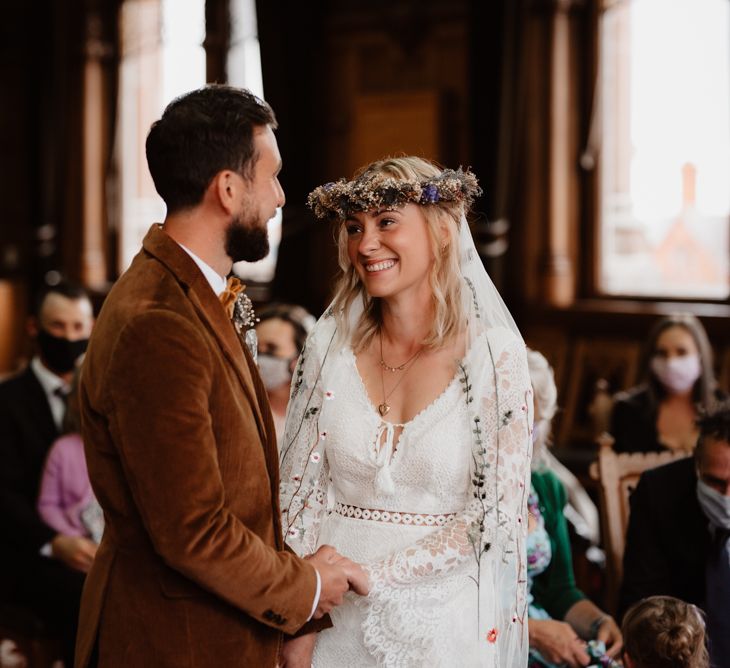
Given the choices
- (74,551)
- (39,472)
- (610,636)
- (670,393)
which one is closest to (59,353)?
(39,472)

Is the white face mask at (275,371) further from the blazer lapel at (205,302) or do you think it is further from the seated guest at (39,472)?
the blazer lapel at (205,302)

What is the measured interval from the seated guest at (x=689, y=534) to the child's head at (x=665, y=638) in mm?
436

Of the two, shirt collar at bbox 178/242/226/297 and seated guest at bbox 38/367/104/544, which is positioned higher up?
shirt collar at bbox 178/242/226/297

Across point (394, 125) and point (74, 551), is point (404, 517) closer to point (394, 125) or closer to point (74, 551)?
point (74, 551)

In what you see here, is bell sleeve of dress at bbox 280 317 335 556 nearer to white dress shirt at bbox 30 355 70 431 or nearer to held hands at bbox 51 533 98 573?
held hands at bbox 51 533 98 573

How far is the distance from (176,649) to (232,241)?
72 cm

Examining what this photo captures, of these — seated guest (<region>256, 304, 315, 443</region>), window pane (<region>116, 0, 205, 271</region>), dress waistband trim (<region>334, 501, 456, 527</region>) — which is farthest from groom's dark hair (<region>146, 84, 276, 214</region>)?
window pane (<region>116, 0, 205, 271</region>)

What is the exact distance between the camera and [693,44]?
7105 millimetres

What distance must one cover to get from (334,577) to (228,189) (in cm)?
74

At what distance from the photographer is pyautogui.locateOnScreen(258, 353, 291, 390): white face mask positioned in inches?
156

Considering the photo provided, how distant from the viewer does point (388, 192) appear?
2234mm

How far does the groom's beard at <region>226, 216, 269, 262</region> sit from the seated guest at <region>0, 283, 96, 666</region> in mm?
2151

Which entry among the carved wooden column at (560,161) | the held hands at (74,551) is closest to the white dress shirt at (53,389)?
the held hands at (74,551)

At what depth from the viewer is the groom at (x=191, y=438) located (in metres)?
1.71
